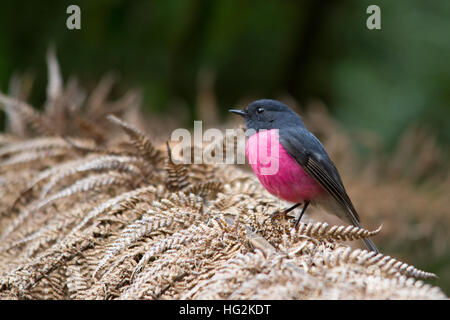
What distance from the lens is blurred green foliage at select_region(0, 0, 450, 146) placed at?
414 centimetres

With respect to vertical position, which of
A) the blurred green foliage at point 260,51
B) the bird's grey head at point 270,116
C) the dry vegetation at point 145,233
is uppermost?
the blurred green foliage at point 260,51

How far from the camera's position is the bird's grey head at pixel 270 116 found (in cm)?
238

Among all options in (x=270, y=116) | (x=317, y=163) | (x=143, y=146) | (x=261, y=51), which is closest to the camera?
(x=143, y=146)

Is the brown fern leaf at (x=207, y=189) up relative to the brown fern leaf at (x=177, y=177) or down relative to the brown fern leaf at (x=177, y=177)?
down

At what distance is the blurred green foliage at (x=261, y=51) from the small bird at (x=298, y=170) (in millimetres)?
2416

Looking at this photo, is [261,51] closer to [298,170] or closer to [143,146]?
[298,170]

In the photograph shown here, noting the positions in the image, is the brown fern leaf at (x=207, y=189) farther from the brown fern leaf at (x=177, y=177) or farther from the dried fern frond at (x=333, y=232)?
the dried fern frond at (x=333, y=232)

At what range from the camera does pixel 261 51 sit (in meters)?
4.78

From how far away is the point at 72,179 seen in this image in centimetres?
219

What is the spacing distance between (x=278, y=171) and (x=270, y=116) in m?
0.43

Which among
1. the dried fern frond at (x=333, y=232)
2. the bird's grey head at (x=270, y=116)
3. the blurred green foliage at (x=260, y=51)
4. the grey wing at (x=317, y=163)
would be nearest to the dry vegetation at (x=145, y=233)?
the dried fern frond at (x=333, y=232)

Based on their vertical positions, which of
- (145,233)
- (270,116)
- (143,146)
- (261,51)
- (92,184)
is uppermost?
(261,51)

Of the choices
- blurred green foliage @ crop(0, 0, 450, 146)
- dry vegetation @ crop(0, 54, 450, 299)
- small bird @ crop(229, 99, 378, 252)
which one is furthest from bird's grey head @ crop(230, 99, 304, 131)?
blurred green foliage @ crop(0, 0, 450, 146)

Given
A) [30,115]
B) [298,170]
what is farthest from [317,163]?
[30,115]
